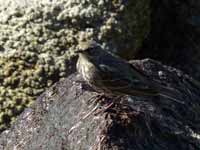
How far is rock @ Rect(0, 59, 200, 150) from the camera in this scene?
6875 millimetres

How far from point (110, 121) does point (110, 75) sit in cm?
45

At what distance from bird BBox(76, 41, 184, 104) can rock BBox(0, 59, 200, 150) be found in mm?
159

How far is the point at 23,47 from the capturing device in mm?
9570

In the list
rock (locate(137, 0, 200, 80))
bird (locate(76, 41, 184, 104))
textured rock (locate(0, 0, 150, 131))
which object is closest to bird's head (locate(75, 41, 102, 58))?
bird (locate(76, 41, 184, 104))

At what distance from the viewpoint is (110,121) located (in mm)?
6891

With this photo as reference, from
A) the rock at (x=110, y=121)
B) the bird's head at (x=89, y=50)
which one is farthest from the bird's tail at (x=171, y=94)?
the bird's head at (x=89, y=50)

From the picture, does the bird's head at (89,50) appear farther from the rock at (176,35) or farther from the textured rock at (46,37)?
the rock at (176,35)

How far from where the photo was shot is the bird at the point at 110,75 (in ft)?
23.1

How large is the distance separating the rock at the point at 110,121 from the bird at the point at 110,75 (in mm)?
159

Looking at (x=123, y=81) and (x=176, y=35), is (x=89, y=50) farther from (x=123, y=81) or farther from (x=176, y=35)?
(x=176, y=35)

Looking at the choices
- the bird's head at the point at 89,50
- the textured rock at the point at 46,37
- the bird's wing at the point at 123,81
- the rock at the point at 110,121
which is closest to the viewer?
the rock at the point at 110,121

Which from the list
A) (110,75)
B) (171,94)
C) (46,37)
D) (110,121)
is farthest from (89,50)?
(46,37)

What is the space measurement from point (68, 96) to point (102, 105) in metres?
0.51

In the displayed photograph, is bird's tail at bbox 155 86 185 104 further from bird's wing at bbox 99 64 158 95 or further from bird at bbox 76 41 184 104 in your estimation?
bird's wing at bbox 99 64 158 95
